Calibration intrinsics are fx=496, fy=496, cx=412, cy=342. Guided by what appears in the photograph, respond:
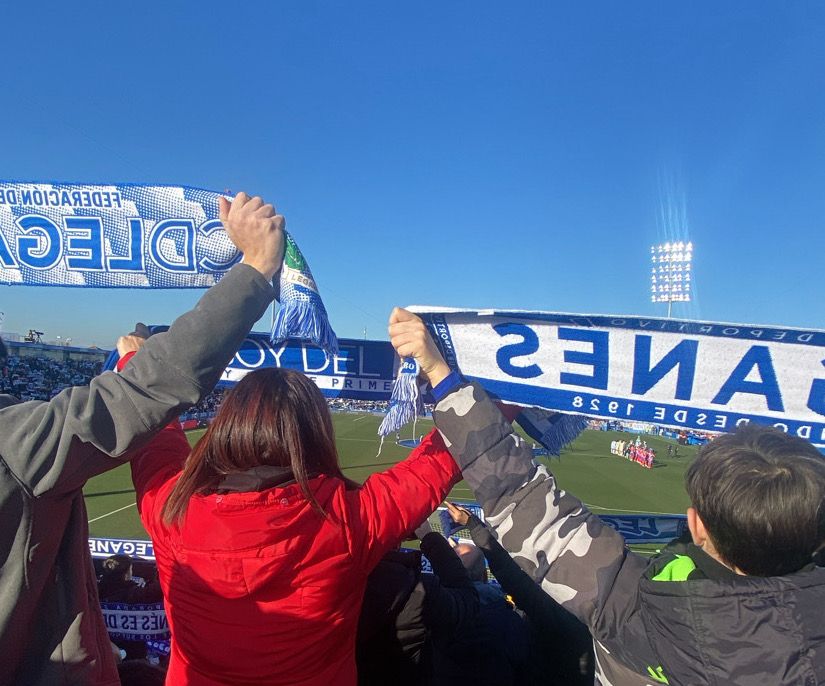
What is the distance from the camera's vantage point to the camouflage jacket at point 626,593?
0.87 meters

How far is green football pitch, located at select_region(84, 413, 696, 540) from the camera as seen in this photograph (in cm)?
991

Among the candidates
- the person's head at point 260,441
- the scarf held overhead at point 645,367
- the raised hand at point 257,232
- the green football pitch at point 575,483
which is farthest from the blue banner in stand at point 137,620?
the green football pitch at point 575,483

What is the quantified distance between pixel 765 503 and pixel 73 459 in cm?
136

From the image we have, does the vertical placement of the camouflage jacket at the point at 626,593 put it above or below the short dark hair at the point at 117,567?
above

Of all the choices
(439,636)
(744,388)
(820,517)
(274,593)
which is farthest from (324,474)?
(744,388)

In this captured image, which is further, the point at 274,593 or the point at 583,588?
the point at 274,593

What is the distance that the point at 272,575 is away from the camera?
48.0 inches

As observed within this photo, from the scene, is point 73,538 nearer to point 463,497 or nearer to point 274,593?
point 274,593

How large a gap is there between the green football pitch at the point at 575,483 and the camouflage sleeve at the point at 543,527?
266 inches

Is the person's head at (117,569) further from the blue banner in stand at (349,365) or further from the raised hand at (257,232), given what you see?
the raised hand at (257,232)

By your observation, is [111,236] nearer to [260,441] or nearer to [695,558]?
[260,441]

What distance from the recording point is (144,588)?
290 centimetres

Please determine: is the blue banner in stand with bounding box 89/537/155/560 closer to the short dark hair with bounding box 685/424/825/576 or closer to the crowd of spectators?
the short dark hair with bounding box 685/424/825/576

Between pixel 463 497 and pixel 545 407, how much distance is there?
36.6 ft
